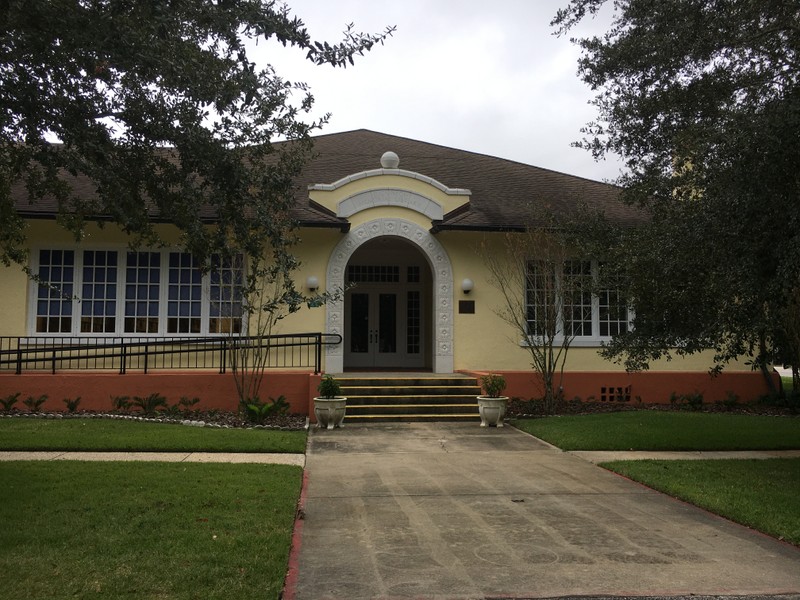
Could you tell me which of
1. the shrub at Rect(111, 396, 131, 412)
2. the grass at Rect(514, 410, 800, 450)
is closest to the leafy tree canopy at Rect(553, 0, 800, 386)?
the grass at Rect(514, 410, 800, 450)

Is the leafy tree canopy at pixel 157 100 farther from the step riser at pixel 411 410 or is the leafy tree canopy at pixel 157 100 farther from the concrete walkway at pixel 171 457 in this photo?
the step riser at pixel 411 410

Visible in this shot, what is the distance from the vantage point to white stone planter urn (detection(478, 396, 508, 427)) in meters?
12.2

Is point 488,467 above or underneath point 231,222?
underneath

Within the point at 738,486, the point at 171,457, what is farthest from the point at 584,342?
the point at 171,457

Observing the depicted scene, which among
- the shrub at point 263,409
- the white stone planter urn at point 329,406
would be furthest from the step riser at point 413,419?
the shrub at point 263,409

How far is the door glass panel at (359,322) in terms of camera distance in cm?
1839

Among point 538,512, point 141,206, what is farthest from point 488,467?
point 141,206

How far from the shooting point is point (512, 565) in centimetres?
510

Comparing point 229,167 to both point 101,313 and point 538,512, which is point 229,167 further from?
point 101,313

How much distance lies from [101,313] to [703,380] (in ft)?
43.6

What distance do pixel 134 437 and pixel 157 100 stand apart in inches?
220

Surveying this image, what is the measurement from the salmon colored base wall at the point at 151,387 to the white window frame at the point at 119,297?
4.26 ft

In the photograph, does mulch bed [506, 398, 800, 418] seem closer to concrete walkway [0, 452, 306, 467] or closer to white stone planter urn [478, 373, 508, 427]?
white stone planter urn [478, 373, 508, 427]

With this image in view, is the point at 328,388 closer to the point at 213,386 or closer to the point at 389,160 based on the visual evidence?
the point at 213,386
